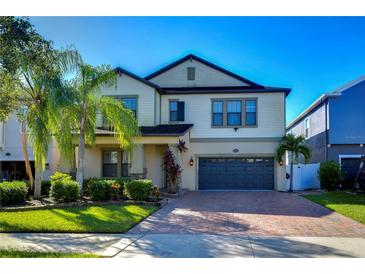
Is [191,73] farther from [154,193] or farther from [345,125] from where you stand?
[154,193]

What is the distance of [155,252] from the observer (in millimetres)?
6801

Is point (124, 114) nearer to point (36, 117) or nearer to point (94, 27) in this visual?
point (36, 117)

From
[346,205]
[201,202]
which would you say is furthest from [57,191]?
[346,205]

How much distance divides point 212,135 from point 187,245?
13.1 meters

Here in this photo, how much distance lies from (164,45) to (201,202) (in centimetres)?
687

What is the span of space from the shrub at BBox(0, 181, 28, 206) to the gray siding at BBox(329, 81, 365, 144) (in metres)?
16.2

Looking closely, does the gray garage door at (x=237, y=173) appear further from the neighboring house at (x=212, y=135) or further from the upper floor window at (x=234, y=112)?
the upper floor window at (x=234, y=112)

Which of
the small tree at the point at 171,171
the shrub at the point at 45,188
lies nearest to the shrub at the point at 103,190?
the shrub at the point at 45,188

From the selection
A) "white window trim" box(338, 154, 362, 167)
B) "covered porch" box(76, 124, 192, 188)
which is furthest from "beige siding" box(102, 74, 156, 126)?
"white window trim" box(338, 154, 362, 167)

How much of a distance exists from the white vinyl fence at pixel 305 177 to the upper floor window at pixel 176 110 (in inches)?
272

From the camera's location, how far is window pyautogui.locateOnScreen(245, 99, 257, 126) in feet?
65.0

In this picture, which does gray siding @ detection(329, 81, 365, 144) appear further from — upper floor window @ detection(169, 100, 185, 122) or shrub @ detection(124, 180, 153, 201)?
shrub @ detection(124, 180, 153, 201)

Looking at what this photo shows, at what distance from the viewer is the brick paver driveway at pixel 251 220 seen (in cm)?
874
